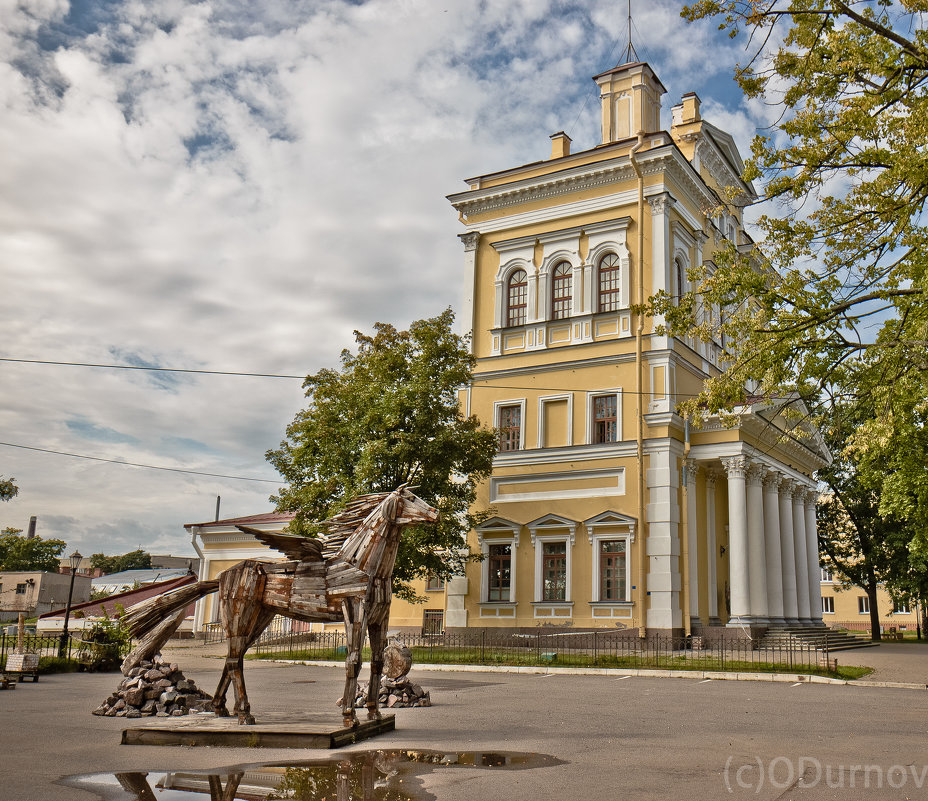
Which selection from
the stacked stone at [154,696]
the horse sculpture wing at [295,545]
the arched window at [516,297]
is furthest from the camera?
the arched window at [516,297]

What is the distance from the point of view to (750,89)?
520 inches

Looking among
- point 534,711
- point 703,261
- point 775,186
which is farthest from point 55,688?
point 703,261

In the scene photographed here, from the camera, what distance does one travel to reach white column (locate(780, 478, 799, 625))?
31.3m

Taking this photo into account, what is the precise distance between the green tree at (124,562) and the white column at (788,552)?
3209 inches

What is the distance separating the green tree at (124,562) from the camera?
95.5 meters

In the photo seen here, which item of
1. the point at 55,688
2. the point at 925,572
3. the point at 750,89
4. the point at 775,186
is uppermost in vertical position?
the point at 750,89

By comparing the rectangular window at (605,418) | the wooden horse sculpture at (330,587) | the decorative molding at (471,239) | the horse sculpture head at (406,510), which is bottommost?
the wooden horse sculpture at (330,587)

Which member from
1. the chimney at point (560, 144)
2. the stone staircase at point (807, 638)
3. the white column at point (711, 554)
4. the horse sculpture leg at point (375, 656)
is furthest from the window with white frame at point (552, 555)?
the horse sculpture leg at point (375, 656)

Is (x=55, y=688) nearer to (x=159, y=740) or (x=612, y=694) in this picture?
(x=159, y=740)

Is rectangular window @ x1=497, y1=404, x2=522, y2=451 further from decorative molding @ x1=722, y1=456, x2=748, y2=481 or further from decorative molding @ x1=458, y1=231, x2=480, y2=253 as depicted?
decorative molding @ x1=722, y1=456, x2=748, y2=481

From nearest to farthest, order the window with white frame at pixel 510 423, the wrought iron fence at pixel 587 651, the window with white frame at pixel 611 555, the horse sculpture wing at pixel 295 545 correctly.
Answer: the horse sculpture wing at pixel 295 545 < the wrought iron fence at pixel 587 651 < the window with white frame at pixel 611 555 < the window with white frame at pixel 510 423

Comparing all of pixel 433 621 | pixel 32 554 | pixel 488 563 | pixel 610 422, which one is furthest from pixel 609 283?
pixel 32 554

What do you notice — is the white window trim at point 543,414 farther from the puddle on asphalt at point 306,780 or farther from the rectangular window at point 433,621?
the puddle on asphalt at point 306,780

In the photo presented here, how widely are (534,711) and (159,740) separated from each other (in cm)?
567
